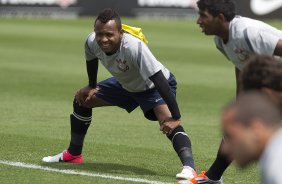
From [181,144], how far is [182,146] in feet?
0.09

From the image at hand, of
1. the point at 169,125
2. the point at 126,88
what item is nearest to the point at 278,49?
the point at 169,125

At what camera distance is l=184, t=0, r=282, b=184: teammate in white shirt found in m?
7.68

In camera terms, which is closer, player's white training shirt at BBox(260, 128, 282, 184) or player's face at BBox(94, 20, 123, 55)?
player's white training shirt at BBox(260, 128, 282, 184)

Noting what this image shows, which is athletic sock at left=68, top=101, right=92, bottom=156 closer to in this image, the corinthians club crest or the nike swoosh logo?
the corinthians club crest

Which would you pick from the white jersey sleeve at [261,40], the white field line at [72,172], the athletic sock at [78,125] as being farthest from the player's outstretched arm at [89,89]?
the white jersey sleeve at [261,40]

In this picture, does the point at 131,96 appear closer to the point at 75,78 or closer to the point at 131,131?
the point at 131,131

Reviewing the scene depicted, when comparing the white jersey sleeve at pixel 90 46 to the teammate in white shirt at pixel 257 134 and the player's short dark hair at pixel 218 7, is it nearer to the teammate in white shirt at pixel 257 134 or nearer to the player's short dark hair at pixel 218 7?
the player's short dark hair at pixel 218 7

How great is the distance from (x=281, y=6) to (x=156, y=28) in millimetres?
5010

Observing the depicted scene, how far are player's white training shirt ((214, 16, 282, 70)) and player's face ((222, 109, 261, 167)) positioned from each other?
375cm

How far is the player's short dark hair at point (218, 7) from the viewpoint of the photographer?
7855 millimetres

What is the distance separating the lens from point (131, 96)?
946 centimetres

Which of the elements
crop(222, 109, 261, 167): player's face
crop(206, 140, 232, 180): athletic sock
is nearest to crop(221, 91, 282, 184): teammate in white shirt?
crop(222, 109, 261, 167): player's face

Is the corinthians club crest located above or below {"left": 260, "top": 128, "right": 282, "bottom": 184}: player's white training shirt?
below

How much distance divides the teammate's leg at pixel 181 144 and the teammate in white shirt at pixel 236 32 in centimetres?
114
